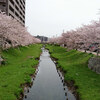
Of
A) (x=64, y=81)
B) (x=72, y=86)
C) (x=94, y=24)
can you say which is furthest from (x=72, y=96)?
(x=94, y=24)

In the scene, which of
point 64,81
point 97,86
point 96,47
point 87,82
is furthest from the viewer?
point 96,47

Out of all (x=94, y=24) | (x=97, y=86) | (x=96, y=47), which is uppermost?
(x=94, y=24)

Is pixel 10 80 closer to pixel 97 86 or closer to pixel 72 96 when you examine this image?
pixel 72 96

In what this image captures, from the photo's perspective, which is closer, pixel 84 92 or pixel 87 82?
pixel 84 92

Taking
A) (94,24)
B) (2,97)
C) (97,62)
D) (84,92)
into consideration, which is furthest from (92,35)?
(2,97)

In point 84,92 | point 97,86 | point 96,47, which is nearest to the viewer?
point 84,92

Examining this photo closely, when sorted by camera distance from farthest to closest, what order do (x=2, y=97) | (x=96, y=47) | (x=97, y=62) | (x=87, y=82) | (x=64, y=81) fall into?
(x=96, y=47)
(x=97, y=62)
(x=64, y=81)
(x=87, y=82)
(x=2, y=97)

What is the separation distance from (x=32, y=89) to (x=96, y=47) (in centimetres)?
1112

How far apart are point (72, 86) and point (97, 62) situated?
5812 millimetres

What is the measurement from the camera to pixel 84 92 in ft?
36.8

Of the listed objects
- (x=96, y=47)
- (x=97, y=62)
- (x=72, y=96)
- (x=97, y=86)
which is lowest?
(x=72, y=96)

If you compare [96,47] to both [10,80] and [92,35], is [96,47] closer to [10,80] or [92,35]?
[92,35]

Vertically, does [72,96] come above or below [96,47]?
below

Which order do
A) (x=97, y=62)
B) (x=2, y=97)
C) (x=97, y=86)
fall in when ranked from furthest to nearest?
(x=97, y=62)
(x=97, y=86)
(x=2, y=97)
